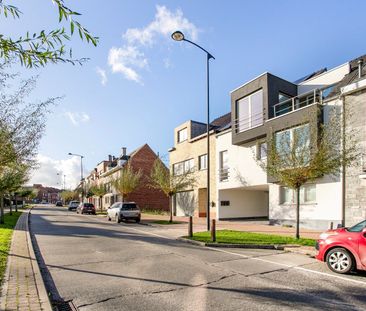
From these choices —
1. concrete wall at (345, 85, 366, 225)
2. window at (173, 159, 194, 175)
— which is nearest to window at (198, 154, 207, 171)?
window at (173, 159, 194, 175)

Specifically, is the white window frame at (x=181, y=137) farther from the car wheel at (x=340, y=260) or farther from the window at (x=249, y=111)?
the car wheel at (x=340, y=260)

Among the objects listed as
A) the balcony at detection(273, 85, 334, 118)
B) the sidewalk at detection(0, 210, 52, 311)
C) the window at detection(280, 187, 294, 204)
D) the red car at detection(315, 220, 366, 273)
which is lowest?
the sidewalk at detection(0, 210, 52, 311)

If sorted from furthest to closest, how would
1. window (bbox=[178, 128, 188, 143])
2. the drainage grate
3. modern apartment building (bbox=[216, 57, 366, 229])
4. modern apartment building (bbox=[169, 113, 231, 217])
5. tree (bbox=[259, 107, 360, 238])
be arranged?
window (bbox=[178, 128, 188, 143]) < modern apartment building (bbox=[169, 113, 231, 217]) < modern apartment building (bbox=[216, 57, 366, 229]) < tree (bbox=[259, 107, 360, 238]) < the drainage grate

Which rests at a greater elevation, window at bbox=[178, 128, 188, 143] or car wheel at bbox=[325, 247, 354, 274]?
window at bbox=[178, 128, 188, 143]

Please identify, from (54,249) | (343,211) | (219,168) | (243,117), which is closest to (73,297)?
(54,249)

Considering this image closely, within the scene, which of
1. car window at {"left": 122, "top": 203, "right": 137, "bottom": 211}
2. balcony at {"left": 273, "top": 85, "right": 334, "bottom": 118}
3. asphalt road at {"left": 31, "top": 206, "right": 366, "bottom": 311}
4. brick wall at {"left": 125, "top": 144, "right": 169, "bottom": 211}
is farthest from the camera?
brick wall at {"left": 125, "top": 144, "right": 169, "bottom": 211}

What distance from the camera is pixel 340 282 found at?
744 cm

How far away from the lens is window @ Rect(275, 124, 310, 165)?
45.0 ft

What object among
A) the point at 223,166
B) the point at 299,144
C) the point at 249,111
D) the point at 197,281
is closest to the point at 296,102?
the point at 249,111

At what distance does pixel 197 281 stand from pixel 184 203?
26.5m

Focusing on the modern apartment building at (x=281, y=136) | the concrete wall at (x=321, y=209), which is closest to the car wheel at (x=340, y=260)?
the modern apartment building at (x=281, y=136)

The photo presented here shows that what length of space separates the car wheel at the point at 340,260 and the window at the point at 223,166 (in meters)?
18.1

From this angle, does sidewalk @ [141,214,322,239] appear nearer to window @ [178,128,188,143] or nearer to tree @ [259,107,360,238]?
tree @ [259,107,360,238]

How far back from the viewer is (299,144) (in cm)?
1409
